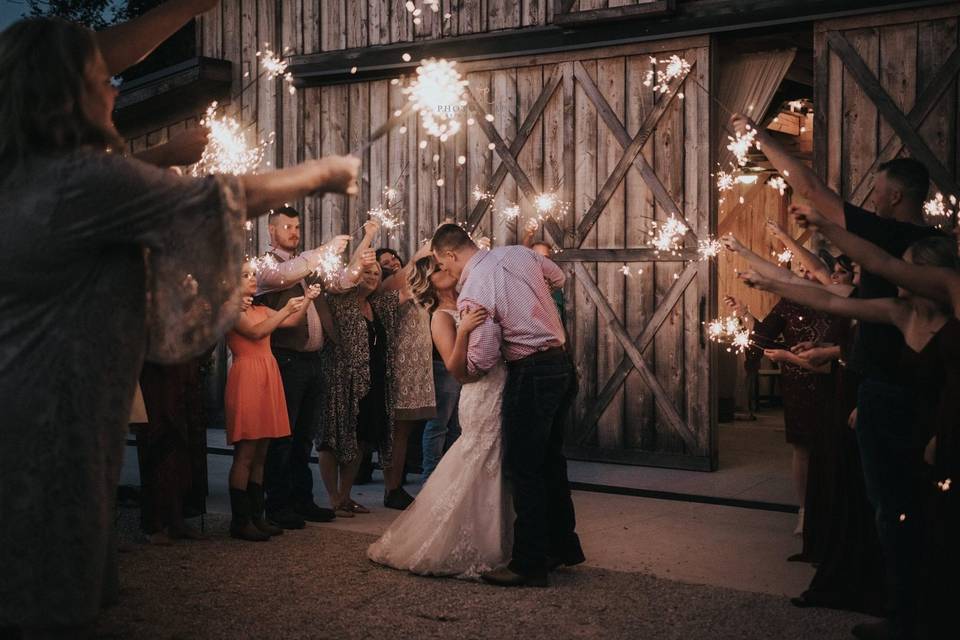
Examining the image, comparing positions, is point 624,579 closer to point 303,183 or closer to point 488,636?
point 488,636

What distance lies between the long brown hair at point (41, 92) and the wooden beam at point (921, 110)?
8.27 metres

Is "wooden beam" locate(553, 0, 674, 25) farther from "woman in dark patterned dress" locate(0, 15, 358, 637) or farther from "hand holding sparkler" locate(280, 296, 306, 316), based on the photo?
"woman in dark patterned dress" locate(0, 15, 358, 637)

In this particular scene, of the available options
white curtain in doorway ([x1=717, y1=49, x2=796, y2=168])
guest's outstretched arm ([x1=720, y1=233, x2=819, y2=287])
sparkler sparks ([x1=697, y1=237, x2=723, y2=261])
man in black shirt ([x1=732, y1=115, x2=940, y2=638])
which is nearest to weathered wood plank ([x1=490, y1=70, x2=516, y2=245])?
sparkler sparks ([x1=697, y1=237, x2=723, y2=261])

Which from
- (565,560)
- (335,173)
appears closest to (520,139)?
(565,560)

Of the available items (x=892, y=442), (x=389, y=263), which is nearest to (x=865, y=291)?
(x=892, y=442)

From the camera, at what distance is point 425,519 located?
6.65 metres

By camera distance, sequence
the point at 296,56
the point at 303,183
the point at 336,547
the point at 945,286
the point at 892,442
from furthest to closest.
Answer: the point at 296,56 → the point at 336,547 → the point at 892,442 → the point at 945,286 → the point at 303,183

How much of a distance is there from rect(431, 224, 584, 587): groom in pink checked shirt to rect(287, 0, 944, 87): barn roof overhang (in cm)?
493

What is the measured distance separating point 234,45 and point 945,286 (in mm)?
11692

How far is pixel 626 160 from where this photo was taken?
11039 millimetres

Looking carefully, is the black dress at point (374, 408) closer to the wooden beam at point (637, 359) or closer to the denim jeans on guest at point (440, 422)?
the denim jeans on guest at point (440, 422)

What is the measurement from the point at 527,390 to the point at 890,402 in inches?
85.3

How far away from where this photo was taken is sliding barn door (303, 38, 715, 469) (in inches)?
420

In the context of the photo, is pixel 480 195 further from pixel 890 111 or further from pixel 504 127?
pixel 890 111
